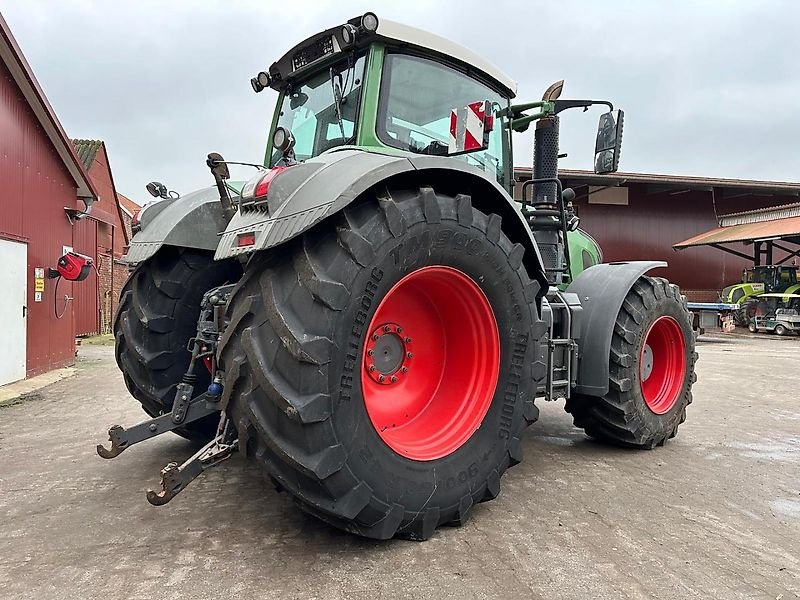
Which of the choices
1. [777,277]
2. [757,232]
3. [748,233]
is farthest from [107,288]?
[777,277]

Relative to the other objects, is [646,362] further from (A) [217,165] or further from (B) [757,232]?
(B) [757,232]

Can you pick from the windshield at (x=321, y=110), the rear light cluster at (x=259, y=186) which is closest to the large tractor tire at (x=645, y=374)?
the windshield at (x=321, y=110)

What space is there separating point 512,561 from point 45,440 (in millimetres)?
3807

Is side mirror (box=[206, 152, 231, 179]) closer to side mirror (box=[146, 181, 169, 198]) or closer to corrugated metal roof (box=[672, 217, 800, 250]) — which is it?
side mirror (box=[146, 181, 169, 198])

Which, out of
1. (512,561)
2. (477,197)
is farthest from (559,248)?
(512,561)

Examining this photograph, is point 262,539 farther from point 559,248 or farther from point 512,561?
point 559,248

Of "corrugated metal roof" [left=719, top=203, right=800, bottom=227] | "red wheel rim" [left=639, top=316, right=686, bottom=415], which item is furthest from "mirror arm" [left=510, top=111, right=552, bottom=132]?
"corrugated metal roof" [left=719, top=203, right=800, bottom=227]

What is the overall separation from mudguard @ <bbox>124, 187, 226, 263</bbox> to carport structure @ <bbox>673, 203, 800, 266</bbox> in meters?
16.1

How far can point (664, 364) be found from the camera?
4.62m

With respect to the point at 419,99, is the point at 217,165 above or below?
below

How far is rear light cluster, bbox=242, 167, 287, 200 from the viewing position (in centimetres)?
245

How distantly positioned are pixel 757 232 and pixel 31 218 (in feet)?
57.3

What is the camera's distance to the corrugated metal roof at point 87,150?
53.2 feet

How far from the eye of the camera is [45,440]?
4613mm
